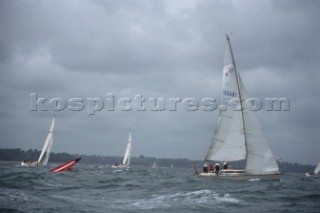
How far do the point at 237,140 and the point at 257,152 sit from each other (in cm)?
233

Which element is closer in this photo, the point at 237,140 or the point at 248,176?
the point at 248,176

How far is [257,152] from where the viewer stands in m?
36.0

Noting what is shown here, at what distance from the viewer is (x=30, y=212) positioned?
14.9 metres

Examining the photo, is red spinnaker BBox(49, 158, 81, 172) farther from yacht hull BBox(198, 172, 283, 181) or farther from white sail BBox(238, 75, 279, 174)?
white sail BBox(238, 75, 279, 174)

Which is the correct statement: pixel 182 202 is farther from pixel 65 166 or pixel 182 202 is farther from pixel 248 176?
pixel 65 166

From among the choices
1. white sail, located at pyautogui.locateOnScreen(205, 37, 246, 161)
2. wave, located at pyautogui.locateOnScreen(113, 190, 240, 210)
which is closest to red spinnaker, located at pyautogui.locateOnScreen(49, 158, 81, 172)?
white sail, located at pyautogui.locateOnScreen(205, 37, 246, 161)

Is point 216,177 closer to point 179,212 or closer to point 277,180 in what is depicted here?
point 277,180

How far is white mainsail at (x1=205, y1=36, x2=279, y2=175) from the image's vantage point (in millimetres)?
35750

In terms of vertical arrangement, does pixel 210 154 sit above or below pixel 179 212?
above

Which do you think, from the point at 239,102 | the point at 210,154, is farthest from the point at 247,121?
the point at 210,154

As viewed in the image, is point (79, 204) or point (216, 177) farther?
point (216, 177)

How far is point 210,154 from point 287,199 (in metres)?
16.8

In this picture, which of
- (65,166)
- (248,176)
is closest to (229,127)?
(248,176)

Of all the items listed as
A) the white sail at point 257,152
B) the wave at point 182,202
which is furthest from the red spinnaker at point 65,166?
the wave at point 182,202
